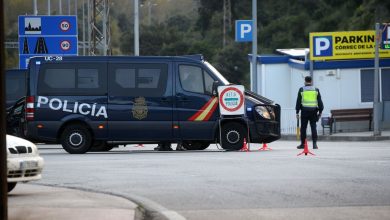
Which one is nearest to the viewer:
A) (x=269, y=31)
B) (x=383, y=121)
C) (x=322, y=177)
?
(x=322, y=177)

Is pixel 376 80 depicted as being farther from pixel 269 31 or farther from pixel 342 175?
pixel 269 31

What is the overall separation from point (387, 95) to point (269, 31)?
152 feet

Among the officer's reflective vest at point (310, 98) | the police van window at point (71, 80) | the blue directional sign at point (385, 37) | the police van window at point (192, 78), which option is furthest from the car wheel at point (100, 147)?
the blue directional sign at point (385, 37)

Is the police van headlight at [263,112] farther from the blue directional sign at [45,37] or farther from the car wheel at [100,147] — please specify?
the blue directional sign at [45,37]

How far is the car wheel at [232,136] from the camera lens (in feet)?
A: 74.3

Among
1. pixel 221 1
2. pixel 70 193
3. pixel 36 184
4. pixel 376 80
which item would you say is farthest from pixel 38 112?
pixel 221 1

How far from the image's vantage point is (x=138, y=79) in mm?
22703

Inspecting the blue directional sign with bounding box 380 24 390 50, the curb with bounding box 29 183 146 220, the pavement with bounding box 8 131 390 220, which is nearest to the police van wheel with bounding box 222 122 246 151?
the curb with bounding box 29 183 146 220

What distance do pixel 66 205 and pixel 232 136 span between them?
11.5m

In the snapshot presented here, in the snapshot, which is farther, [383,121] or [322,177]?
[383,121]

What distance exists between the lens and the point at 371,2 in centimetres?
6406

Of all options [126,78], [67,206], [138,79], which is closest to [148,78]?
[138,79]

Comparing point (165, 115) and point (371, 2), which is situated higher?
point (371, 2)

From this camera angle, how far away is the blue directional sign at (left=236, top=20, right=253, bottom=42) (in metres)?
45.3
